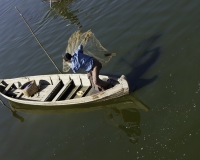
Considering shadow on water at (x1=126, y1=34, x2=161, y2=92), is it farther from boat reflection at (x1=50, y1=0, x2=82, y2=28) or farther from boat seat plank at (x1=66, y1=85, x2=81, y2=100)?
boat reflection at (x1=50, y1=0, x2=82, y2=28)

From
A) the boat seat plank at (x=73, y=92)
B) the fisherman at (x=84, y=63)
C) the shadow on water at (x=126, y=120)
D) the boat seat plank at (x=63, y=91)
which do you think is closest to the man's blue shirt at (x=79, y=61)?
the fisherman at (x=84, y=63)

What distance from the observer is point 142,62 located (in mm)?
10648

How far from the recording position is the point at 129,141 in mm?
8086

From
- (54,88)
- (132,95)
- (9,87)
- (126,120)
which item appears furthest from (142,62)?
(9,87)

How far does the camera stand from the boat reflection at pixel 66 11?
1607 centimetres

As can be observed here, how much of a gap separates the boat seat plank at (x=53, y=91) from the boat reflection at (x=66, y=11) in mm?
4968

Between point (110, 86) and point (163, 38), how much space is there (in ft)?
10.3

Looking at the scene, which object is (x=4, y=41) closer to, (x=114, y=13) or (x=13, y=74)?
(x=13, y=74)

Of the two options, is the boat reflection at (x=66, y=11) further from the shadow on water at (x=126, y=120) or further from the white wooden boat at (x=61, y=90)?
the shadow on water at (x=126, y=120)

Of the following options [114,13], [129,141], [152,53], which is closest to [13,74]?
[114,13]

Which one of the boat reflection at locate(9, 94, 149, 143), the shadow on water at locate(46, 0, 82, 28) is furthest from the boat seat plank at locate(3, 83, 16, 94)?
the shadow on water at locate(46, 0, 82, 28)

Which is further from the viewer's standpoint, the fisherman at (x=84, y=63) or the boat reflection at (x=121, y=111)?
the fisherman at (x=84, y=63)

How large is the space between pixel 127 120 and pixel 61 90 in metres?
2.99

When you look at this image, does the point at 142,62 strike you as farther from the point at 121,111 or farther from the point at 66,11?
the point at 66,11
